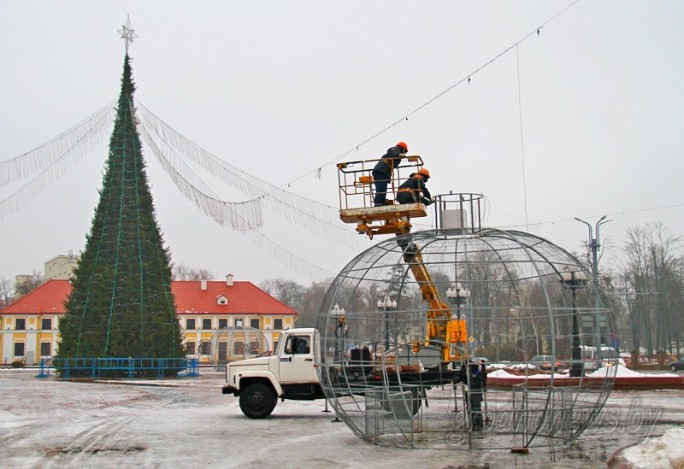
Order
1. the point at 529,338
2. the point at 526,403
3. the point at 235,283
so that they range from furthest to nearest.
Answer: the point at 235,283 → the point at 529,338 → the point at 526,403

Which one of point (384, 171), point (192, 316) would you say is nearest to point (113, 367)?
point (384, 171)

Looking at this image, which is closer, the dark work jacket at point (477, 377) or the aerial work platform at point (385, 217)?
the dark work jacket at point (477, 377)

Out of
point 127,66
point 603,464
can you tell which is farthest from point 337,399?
point 127,66

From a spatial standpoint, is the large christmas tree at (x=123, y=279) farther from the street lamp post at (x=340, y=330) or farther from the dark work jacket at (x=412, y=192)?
the dark work jacket at (x=412, y=192)

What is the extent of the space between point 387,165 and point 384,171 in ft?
0.46

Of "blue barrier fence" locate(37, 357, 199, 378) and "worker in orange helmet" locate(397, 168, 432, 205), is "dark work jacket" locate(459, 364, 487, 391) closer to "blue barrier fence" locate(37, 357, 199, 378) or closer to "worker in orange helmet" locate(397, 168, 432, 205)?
"worker in orange helmet" locate(397, 168, 432, 205)

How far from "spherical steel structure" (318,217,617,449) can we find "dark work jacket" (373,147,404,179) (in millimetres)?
2213

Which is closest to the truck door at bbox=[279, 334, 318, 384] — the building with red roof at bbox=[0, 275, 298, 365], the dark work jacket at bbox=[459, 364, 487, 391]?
the dark work jacket at bbox=[459, 364, 487, 391]

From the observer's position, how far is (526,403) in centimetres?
1188

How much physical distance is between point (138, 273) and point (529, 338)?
26.3m

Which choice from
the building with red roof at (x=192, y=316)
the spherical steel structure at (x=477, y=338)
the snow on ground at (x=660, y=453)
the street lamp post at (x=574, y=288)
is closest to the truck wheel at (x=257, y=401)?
the spherical steel structure at (x=477, y=338)

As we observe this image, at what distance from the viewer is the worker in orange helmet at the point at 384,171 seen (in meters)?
15.2

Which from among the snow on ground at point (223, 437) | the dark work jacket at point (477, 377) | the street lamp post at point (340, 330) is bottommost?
the snow on ground at point (223, 437)

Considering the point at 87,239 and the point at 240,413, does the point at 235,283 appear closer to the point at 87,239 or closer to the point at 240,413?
the point at 87,239
